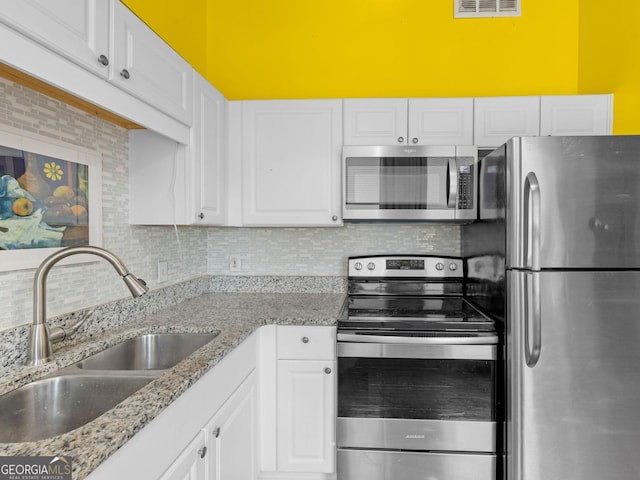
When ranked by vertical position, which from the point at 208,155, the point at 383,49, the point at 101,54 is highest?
the point at 383,49

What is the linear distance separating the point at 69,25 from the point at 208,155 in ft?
3.31

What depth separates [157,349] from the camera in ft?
5.48

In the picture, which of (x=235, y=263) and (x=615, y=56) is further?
(x=235, y=263)

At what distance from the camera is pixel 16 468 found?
0.74 m

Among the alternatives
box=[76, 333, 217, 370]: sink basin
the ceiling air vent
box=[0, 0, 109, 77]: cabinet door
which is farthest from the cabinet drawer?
the ceiling air vent

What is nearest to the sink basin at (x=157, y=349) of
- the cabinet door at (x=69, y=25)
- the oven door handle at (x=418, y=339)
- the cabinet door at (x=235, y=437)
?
the cabinet door at (x=235, y=437)

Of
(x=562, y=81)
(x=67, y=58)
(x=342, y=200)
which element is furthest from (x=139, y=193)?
(x=562, y=81)

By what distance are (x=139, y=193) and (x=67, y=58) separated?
857 mm

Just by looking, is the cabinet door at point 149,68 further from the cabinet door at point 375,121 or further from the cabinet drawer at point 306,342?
the cabinet drawer at point 306,342

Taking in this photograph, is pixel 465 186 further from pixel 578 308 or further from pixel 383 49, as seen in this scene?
pixel 383 49

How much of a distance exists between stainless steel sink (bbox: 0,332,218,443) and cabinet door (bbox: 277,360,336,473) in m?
0.74

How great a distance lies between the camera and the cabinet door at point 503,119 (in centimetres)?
221

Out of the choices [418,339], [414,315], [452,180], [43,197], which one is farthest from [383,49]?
[43,197]

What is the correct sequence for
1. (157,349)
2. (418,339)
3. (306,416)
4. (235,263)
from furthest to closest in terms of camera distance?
(235,263) < (306,416) < (418,339) < (157,349)
